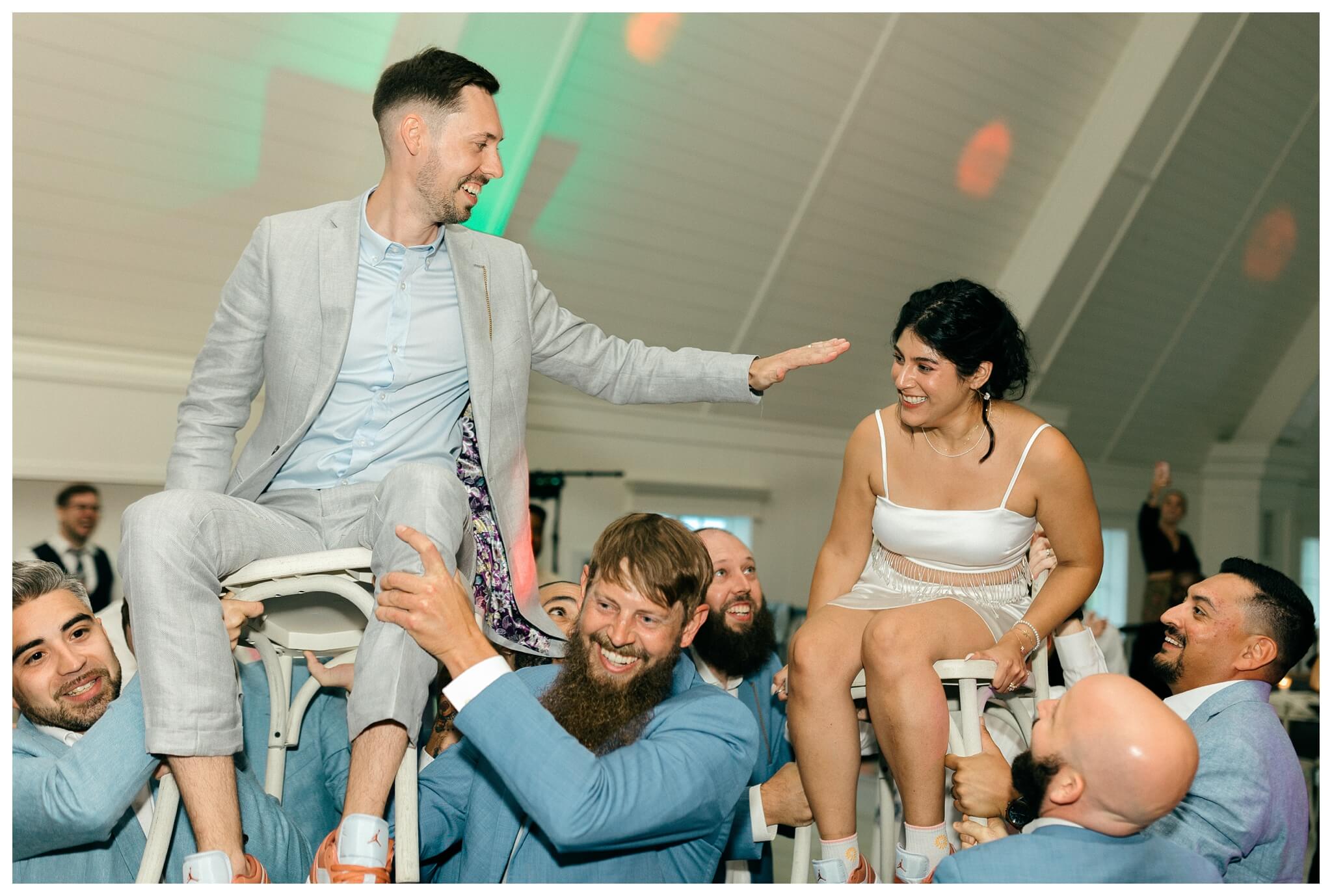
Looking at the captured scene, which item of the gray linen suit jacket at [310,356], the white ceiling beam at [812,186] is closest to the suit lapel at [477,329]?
the gray linen suit jacket at [310,356]

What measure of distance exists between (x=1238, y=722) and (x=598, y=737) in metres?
1.16

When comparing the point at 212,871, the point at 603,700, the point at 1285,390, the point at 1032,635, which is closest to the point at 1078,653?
the point at 1032,635

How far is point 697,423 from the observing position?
6.46m

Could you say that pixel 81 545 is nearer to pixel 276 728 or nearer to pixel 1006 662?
pixel 276 728

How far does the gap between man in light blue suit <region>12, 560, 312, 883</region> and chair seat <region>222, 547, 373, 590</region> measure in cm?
26

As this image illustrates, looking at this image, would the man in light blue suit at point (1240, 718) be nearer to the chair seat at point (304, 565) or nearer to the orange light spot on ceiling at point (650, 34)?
the chair seat at point (304, 565)

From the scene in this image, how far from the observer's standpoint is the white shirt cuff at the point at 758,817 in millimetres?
2463

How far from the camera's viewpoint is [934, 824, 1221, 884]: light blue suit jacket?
153 centimetres

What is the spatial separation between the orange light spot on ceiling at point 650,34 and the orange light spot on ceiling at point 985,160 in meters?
2.09

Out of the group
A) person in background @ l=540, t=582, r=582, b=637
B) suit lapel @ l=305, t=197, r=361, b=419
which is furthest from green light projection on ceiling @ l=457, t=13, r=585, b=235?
suit lapel @ l=305, t=197, r=361, b=419

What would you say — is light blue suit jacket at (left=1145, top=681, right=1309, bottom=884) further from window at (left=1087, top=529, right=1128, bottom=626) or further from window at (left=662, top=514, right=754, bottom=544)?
window at (left=1087, top=529, right=1128, bottom=626)

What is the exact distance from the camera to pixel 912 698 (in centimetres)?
215

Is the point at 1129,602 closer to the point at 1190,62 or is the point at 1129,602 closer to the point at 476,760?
the point at 1190,62

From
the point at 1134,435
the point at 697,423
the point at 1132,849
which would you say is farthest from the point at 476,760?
the point at 1134,435
